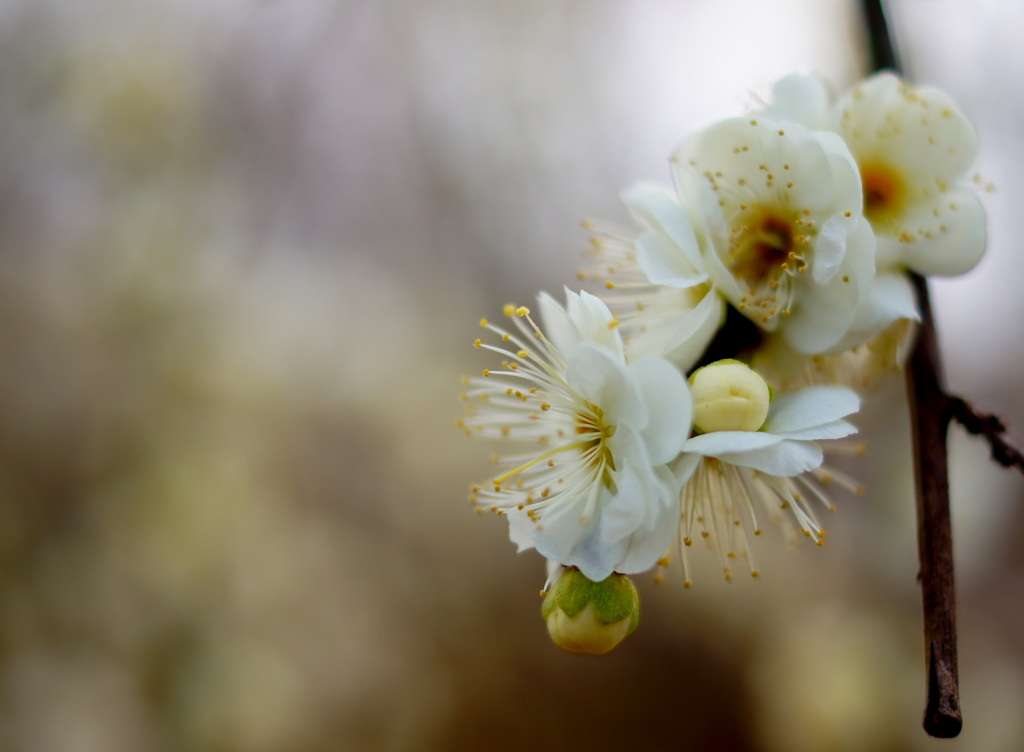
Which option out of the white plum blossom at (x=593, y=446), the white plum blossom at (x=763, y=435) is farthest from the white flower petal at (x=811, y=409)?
the white plum blossom at (x=593, y=446)

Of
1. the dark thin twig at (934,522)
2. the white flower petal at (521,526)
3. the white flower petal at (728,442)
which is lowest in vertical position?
the dark thin twig at (934,522)

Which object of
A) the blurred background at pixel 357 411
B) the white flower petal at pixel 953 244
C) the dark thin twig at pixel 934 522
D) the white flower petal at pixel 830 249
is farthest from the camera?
the blurred background at pixel 357 411

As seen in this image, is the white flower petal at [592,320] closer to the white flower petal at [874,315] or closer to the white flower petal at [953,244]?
the white flower petal at [874,315]

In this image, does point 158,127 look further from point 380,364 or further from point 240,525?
point 240,525

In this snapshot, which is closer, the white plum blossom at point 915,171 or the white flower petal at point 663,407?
the white flower petal at point 663,407

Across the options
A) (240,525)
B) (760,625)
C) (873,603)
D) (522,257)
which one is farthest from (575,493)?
(873,603)

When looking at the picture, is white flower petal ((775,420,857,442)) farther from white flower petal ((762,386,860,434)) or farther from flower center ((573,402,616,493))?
flower center ((573,402,616,493))

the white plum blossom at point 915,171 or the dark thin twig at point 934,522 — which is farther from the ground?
the white plum blossom at point 915,171
